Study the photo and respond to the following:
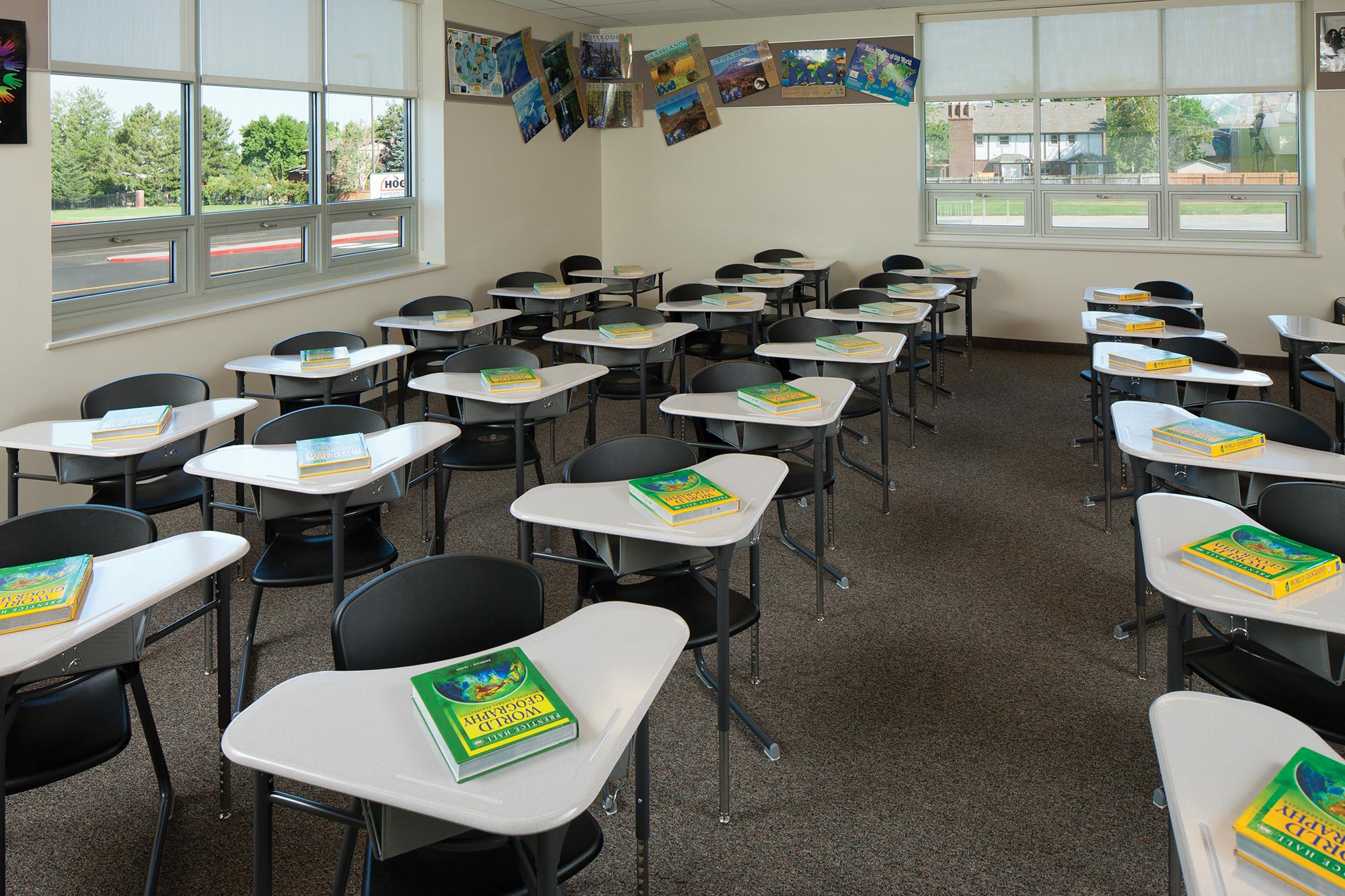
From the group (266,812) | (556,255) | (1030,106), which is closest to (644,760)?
(266,812)

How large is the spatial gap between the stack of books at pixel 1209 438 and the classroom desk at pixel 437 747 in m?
2.03

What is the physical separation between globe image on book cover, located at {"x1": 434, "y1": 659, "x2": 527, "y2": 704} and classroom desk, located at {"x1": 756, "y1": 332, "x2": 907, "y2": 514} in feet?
9.93

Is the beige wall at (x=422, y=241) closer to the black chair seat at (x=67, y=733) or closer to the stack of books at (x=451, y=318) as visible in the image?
the stack of books at (x=451, y=318)

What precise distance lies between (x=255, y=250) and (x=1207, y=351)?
5444mm

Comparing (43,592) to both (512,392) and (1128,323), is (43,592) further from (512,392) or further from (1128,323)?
(1128,323)

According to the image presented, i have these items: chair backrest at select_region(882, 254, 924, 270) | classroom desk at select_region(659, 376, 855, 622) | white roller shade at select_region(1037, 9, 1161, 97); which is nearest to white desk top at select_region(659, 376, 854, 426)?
classroom desk at select_region(659, 376, 855, 622)

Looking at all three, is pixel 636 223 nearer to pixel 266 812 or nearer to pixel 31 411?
pixel 31 411

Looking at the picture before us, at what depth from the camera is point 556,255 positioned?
30.4ft

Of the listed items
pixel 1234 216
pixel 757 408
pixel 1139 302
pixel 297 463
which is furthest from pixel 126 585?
pixel 1234 216

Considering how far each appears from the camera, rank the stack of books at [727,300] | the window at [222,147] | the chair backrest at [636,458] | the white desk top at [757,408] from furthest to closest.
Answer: the stack of books at [727,300]
the window at [222,147]
the white desk top at [757,408]
the chair backrest at [636,458]

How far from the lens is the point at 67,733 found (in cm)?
219

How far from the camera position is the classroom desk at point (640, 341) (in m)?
4.92

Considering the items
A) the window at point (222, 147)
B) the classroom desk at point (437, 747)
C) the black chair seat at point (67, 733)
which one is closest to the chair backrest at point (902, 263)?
the window at point (222, 147)

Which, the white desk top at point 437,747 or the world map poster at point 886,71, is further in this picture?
the world map poster at point 886,71
